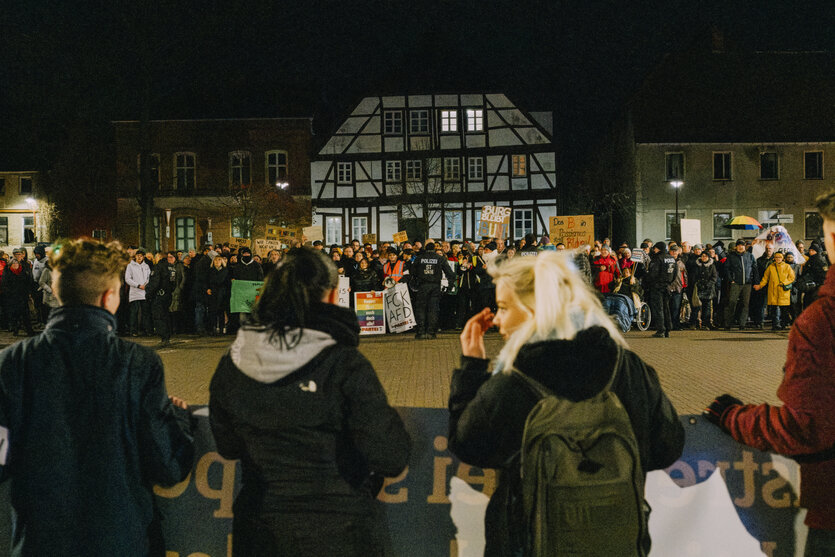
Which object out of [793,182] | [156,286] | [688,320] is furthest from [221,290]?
[793,182]

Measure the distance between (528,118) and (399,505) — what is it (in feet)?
117

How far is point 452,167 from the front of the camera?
3781 centimetres

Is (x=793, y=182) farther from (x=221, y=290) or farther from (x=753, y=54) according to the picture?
(x=221, y=290)

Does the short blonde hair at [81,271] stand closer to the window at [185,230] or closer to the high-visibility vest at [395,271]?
the high-visibility vest at [395,271]

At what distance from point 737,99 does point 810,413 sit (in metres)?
41.4

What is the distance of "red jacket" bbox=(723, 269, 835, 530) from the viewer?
7.60ft

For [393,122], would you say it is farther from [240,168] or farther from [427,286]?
[427,286]

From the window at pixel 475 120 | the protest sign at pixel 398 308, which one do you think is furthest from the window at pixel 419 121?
the protest sign at pixel 398 308

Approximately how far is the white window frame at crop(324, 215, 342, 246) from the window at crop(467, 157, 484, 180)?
24.9 ft

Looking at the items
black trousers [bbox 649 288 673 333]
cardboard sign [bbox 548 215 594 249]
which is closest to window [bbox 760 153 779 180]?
cardboard sign [bbox 548 215 594 249]

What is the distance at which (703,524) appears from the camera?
3389 mm

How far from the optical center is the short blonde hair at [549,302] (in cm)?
232

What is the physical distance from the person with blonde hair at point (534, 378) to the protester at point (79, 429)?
117cm

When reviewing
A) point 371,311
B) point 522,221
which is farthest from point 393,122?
point 371,311
